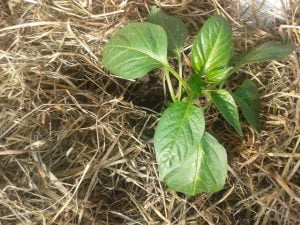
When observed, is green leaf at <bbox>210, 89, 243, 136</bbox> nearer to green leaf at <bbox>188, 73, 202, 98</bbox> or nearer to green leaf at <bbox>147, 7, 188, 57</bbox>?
green leaf at <bbox>188, 73, 202, 98</bbox>

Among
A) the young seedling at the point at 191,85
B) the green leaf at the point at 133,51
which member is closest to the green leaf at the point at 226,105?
the young seedling at the point at 191,85

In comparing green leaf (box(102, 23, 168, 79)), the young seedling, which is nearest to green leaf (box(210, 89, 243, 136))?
the young seedling

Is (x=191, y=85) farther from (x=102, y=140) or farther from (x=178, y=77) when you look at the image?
(x=102, y=140)

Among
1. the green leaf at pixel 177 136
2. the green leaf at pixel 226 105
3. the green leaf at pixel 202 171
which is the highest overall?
the green leaf at pixel 226 105

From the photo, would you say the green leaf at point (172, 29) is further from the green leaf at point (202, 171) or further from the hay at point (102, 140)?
the green leaf at point (202, 171)

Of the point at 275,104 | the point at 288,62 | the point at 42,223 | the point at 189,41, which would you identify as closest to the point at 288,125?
the point at 275,104

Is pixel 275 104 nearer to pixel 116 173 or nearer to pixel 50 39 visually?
pixel 116 173

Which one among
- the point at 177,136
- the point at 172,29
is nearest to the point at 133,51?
the point at 172,29
